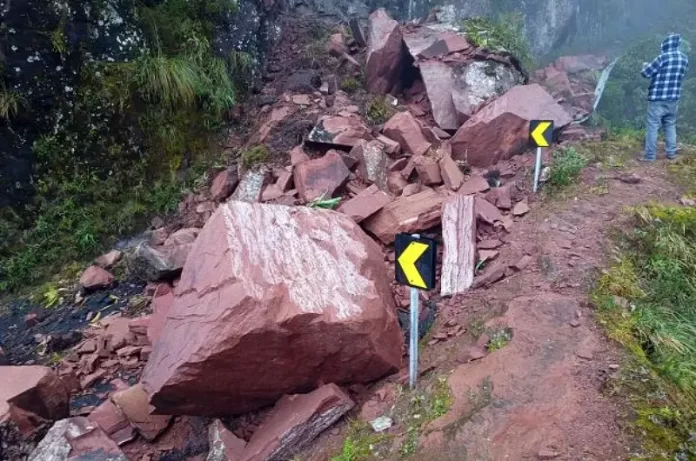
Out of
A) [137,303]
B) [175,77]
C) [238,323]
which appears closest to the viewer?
[238,323]

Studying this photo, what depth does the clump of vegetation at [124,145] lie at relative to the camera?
5863mm

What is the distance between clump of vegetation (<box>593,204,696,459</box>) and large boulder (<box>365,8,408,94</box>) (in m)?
4.29

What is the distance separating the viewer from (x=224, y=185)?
6297mm

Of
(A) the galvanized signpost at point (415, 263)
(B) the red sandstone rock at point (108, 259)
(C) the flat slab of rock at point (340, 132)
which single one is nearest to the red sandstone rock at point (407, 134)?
(C) the flat slab of rock at point (340, 132)

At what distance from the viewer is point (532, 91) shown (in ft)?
22.0

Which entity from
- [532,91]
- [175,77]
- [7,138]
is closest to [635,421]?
[532,91]

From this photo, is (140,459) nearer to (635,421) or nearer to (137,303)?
(137,303)

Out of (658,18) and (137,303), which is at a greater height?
(658,18)

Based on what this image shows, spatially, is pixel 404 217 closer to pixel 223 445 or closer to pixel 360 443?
pixel 360 443

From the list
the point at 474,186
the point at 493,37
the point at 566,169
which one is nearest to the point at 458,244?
the point at 474,186

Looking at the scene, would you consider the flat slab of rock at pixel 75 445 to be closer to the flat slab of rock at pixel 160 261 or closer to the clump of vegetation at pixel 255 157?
the flat slab of rock at pixel 160 261

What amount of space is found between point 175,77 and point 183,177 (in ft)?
4.30

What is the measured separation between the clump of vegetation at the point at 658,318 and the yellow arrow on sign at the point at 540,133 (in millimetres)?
1132

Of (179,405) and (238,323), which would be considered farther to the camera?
(179,405)
